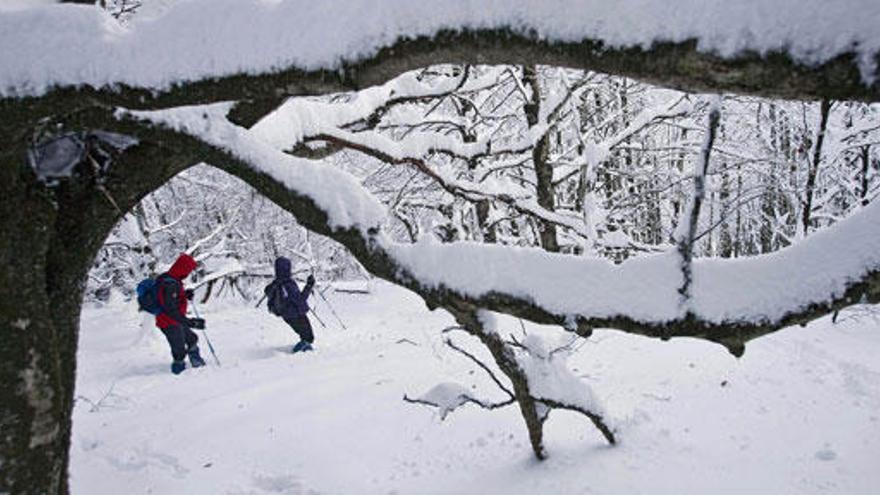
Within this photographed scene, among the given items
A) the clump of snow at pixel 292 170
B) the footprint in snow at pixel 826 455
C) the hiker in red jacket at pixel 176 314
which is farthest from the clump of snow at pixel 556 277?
the hiker in red jacket at pixel 176 314

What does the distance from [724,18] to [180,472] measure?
4.88 m

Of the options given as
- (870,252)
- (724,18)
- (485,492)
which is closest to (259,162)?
(724,18)

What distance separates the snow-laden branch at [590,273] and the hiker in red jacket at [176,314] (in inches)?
249

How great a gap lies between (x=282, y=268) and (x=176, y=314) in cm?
159

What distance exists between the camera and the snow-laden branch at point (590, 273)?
5.41ft

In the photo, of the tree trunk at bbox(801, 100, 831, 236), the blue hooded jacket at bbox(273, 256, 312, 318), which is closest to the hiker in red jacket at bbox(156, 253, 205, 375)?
the blue hooded jacket at bbox(273, 256, 312, 318)

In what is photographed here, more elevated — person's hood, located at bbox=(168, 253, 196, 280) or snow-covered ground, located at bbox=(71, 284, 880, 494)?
person's hood, located at bbox=(168, 253, 196, 280)

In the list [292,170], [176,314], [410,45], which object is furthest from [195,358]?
[410,45]

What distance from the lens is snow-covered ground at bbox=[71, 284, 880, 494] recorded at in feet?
13.9

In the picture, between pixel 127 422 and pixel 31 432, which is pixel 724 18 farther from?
pixel 127 422

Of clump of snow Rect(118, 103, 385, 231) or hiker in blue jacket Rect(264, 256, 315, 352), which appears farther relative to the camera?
hiker in blue jacket Rect(264, 256, 315, 352)

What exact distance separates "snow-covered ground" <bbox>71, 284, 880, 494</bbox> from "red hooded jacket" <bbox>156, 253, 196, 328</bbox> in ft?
2.56

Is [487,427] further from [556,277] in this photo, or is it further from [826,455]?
[556,277]

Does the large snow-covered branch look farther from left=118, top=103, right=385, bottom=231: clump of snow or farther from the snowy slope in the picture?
left=118, top=103, right=385, bottom=231: clump of snow
